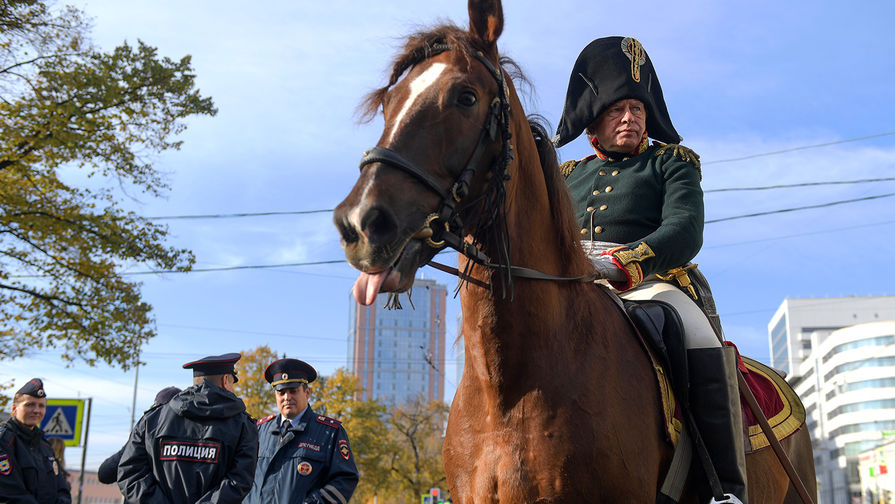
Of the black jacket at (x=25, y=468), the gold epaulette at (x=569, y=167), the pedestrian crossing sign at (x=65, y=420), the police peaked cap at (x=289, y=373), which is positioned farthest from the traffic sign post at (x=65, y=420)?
the gold epaulette at (x=569, y=167)

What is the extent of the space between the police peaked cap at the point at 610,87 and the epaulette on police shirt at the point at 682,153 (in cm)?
46

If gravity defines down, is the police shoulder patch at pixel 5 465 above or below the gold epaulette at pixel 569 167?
below

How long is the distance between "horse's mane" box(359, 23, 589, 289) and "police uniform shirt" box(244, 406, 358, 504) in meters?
3.78

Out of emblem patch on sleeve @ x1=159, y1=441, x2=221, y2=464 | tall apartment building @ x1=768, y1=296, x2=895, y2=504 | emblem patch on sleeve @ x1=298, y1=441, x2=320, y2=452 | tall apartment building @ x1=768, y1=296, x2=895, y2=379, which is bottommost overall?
emblem patch on sleeve @ x1=159, y1=441, x2=221, y2=464

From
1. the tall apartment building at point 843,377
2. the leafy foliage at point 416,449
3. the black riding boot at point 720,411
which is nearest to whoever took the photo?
the black riding boot at point 720,411

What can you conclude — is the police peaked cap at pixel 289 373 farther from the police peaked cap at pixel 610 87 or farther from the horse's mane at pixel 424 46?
the horse's mane at pixel 424 46

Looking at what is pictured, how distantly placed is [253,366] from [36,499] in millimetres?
37405

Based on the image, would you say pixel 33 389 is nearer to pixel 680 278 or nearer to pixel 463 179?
pixel 680 278

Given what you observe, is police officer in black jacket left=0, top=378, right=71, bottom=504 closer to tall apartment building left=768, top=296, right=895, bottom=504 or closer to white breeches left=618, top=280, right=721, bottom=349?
white breeches left=618, top=280, right=721, bottom=349

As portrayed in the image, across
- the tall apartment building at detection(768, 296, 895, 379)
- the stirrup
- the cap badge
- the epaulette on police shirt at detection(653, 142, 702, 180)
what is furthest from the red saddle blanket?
the tall apartment building at detection(768, 296, 895, 379)

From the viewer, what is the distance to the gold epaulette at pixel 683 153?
466cm

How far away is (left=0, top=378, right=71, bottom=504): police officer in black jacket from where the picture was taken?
847cm

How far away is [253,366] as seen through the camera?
45.3 metres

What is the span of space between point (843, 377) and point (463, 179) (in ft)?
412
